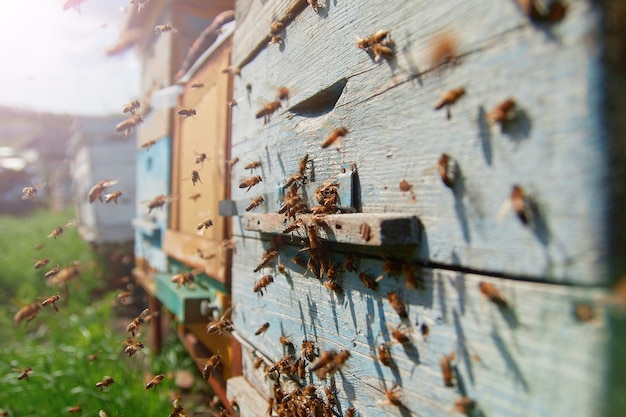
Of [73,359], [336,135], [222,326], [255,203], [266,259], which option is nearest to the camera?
[336,135]

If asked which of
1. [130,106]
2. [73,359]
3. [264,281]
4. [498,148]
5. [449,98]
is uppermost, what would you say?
[130,106]

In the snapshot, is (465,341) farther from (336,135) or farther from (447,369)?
(336,135)

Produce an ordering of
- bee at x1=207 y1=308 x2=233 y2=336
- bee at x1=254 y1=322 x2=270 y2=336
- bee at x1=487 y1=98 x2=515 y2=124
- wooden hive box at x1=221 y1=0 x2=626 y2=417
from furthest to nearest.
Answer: bee at x1=207 y1=308 x2=233 y2=336, bee at x1=254 y1=322 x2=270 y2=336, bee at x1=487 y1=98 x2=515 y2=124, wooden hive box at x1=221 y1=0 x2=626 y2=417

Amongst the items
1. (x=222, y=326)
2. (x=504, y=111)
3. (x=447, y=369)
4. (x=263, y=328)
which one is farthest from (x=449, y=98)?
(x=222, y=326)

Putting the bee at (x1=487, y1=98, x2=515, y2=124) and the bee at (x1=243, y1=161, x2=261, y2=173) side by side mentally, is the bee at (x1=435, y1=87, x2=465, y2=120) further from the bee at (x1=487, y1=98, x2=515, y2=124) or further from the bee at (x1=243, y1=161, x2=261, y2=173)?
the bee at (x1=243, y1=161, x2=261, y2=173)

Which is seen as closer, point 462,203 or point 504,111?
point 504,111

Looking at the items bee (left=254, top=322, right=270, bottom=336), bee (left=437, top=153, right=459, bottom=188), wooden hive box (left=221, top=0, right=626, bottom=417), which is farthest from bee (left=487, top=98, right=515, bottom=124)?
bee (left=254, top=322, right=270, bottom=336)
